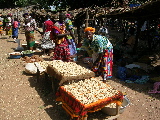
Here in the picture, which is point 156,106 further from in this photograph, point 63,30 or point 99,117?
point 63,30

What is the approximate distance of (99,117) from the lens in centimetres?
371

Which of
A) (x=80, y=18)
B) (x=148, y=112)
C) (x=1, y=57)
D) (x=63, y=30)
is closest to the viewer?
(x=148, y=112)

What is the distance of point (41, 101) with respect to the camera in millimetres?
4453

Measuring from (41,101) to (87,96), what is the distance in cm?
165

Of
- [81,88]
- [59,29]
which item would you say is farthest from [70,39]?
[81,88]

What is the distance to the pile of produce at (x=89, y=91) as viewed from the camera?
3.24m

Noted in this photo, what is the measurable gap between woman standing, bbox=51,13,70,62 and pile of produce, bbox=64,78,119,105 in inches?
87.1

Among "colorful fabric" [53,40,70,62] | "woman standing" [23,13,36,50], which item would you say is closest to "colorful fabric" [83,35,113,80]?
"colorful fabric" [53,40,70,62]

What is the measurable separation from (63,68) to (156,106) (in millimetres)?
2505

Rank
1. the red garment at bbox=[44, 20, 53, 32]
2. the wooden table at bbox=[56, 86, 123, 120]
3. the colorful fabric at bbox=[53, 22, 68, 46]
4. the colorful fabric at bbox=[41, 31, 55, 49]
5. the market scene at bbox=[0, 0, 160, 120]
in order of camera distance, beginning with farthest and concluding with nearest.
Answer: the colorful fabric at bbox=[41, 31, 55, 49] → the red garment at bbox=[44, 20, 53, 32] → the colorful fabric at bbox=[53, 22, 68, 46] → the market scene at bbox=[0, 0, 160, 120] → the wooden table at bbox=[56, 86, 123, 120]

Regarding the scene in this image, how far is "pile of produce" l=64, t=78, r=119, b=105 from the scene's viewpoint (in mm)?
3236

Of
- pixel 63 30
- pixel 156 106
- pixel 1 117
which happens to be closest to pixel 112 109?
pixel 156 106

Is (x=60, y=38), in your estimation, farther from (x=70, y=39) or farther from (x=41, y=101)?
(x=41, y=101)

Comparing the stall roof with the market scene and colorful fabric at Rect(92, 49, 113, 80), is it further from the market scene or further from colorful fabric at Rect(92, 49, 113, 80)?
colorful fabric at Rect(92, 49, 113, 80)
